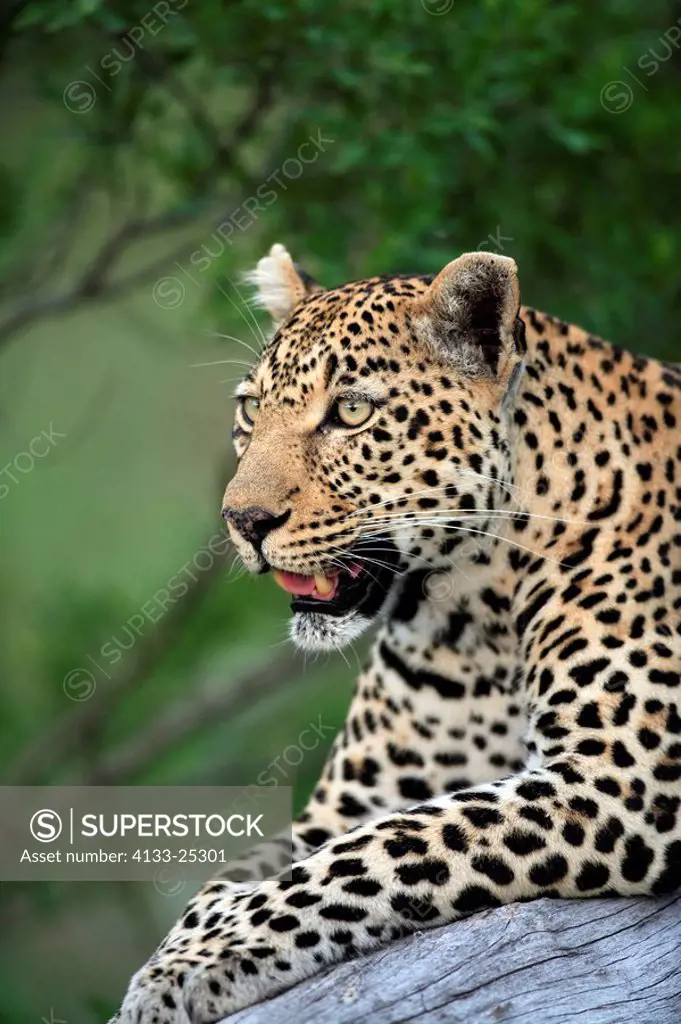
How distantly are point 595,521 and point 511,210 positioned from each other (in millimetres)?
3958

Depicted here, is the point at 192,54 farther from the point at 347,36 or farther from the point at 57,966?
the point at 57,966

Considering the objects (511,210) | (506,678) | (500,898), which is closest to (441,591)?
(506,678)

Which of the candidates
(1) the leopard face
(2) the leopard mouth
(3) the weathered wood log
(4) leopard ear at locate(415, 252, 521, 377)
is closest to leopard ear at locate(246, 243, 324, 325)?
(1) the leopard face

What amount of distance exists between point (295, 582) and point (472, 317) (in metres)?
1.25

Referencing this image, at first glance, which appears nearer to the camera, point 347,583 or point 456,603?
point 347,583

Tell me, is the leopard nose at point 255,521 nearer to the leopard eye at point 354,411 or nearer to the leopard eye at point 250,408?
the leopard eye at point 354,411

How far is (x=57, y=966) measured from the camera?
13570 mm

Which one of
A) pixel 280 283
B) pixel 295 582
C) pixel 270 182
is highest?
pixel 270 182

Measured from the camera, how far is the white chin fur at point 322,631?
6.09m

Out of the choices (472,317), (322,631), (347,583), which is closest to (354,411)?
(472,317)

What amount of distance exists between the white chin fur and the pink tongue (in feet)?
0.37

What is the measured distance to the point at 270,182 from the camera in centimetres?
1005

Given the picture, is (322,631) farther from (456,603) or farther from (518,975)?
(518,975)

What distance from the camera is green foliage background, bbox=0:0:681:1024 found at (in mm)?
9195
